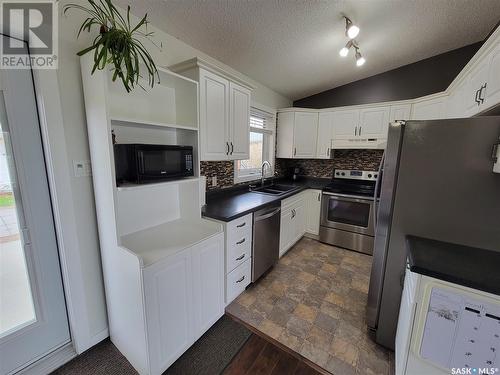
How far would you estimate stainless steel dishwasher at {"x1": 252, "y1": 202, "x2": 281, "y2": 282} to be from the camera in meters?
2.17

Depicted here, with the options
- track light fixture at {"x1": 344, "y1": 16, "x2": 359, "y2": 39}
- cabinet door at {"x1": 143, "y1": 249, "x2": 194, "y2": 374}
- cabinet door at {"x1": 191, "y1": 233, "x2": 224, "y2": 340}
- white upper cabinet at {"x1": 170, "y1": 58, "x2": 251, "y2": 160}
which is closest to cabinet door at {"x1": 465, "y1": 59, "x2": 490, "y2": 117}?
track light fixture at {"x1": 344, "y1": 16, "x2": 359, "y2": 39}

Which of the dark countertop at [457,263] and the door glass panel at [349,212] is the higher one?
the dark countertop at [457,263]

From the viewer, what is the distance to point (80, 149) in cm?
136

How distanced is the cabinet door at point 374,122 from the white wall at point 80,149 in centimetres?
288

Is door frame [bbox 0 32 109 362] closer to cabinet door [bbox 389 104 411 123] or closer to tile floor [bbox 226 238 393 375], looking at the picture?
tile floor [bbox 226 238 393 375]

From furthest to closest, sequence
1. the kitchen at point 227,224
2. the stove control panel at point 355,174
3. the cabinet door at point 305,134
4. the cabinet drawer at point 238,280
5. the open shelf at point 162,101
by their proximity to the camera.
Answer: the cabinet door at point 305,134
the stove control panel at point 355,174
the cabinet drawer at point 238,280
the open shelf at point 162,101
the kitchen at point 227,224

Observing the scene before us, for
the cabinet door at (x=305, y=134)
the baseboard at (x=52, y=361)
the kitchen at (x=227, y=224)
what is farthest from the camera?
the cabinet door at (x=305, y=134)

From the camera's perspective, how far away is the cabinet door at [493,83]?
4.45 ft

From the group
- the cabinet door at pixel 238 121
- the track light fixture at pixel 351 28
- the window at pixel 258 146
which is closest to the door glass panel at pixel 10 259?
the cabinet door at pixel 238 121

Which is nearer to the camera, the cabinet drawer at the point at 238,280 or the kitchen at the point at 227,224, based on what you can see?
the kitchen at the point at 227,224

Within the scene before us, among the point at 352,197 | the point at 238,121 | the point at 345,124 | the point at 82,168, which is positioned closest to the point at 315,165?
the point at 345,124

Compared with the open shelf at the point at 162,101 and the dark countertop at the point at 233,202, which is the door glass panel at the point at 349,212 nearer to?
the dark countertop at the point at 233,202

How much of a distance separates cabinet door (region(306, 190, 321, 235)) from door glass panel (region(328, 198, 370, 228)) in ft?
0.60

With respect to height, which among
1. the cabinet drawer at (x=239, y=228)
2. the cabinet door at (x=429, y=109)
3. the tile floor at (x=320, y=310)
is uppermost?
the cabinet door at (x=429, y=109)
